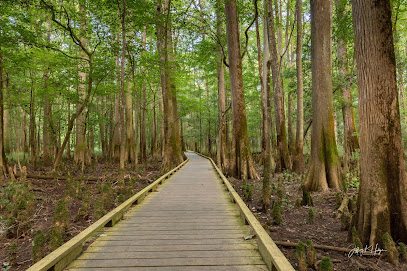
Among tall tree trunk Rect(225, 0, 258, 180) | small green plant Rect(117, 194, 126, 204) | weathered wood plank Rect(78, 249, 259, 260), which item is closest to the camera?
weathered wood plank Rect(78, 249, 259, 260)

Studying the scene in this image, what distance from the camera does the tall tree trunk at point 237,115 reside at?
999 cm

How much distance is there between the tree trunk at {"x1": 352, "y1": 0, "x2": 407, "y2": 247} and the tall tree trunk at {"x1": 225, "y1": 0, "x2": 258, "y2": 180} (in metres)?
6.46

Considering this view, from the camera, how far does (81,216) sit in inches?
221

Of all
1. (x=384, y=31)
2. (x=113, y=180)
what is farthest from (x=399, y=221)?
(x=113, y=180)

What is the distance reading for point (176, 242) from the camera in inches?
130

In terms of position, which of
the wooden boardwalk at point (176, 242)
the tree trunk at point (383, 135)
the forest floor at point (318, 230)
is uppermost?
the tree trunk at point (383, 135)

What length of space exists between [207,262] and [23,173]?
8044mm

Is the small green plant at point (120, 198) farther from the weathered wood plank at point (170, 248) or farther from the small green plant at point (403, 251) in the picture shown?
the small green plant at point (403, 251)

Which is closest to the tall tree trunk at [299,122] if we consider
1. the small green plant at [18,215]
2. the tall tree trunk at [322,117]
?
the tall tree trunk at [322,117]

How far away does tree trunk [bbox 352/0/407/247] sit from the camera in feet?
11.2

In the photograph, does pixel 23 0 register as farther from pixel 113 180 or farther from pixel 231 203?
pixel 231 203

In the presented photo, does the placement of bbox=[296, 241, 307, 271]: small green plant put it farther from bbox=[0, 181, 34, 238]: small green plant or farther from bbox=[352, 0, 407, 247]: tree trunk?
bbox=[0, 181, 34, 238]: small green plant

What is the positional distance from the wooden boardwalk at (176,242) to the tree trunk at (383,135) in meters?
1.85

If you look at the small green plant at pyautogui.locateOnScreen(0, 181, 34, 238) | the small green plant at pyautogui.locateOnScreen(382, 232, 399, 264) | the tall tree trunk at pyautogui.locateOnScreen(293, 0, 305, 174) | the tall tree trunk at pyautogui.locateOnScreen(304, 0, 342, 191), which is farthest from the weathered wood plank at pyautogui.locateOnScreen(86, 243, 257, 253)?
the tall tree trunk at pyautogui.locateOnScreen(293, 0, 305, 174)
